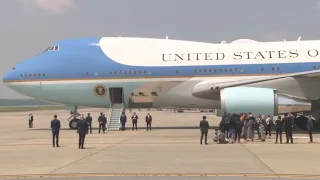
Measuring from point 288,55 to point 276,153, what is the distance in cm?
1205

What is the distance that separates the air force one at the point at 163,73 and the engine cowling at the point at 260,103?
0.11 metres

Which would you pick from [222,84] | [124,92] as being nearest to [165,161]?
[222,84]

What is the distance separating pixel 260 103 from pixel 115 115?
363 inches

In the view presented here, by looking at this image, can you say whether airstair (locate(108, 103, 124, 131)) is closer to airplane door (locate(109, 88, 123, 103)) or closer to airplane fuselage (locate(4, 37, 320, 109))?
airplane door (locate(109, 88, 123, 103))

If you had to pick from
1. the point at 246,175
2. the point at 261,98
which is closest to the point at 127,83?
the point at 261,98

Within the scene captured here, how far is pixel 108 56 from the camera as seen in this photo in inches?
1049

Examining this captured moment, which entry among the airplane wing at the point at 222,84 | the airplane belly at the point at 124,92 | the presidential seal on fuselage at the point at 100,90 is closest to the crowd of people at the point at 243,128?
the airplane wing at the point at 222,84

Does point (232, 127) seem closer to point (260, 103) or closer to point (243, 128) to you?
point (243, 128)

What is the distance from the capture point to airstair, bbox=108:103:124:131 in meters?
26.9

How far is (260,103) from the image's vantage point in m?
23.1

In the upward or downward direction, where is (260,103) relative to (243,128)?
upward

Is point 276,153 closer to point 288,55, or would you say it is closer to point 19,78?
point 288,55

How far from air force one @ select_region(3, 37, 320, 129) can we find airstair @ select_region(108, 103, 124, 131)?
63mm

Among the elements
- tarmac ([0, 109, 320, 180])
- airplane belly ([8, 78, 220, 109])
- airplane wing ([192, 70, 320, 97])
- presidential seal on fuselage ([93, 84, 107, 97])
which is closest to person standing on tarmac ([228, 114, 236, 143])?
tarmac ([0, 109, 320, 180])
